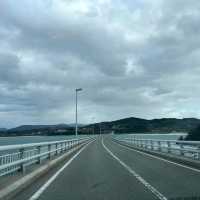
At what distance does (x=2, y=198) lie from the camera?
11.0 metres

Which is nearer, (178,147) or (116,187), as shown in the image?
(116,187)

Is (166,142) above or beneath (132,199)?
above

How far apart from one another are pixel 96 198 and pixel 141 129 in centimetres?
17931

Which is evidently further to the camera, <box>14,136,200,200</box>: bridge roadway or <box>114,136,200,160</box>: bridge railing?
<box>114,136,200,160</box>: bridge railing

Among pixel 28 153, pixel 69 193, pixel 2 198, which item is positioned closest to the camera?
pixel 2 198

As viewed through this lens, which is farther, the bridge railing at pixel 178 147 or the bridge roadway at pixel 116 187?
the bridge railing at pixel 178 147

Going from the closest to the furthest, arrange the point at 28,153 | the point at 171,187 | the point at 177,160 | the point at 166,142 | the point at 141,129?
the point at 171,187
the point at 28,153
the point at 177,160
the point at 166,142
the point at 141,129

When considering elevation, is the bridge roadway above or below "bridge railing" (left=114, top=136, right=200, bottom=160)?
below

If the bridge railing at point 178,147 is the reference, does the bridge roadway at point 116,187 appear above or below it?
below

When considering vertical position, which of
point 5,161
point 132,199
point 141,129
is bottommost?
point 132,199

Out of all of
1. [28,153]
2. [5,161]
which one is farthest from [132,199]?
[28,153]

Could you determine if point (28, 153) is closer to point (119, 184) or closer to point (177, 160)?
point (119, 184)

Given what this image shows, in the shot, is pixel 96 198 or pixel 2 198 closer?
pixel 2 198

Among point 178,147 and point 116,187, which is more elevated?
point 178,147
